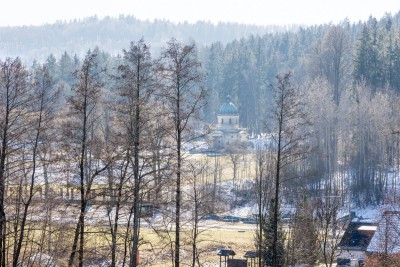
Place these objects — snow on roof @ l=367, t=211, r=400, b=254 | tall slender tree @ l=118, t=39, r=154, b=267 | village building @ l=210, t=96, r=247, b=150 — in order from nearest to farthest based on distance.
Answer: tall slender tree @ l=118, t=39, r=154, b=267 < snow on roof @ l=367, t=211, r=400, b=254 < village building @ l=210, t=96, r=247, b=150

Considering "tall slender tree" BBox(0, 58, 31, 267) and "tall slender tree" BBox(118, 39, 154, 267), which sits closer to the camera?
"tall slender tree" BBox(0, 58, 31, 267)

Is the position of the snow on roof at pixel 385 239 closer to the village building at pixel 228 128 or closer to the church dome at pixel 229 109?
the village building at pixel 228 128

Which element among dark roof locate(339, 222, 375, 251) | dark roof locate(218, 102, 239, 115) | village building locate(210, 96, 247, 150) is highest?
dark roof locate(218, 102, 239, 115)

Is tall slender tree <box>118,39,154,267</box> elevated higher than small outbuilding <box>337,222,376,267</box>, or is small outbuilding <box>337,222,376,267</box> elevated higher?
tall slender tree <box>118,39,154,267</box>

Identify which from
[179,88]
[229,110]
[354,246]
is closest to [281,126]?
[179,88]

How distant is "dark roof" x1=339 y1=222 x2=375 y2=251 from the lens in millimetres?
34438

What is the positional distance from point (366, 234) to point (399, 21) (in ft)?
388

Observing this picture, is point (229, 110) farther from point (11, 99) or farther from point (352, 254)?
point (11, 99)

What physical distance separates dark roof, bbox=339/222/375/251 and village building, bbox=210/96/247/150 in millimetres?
43635

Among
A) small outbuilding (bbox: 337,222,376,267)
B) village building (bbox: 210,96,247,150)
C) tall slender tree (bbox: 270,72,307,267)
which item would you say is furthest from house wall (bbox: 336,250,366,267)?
village building (bbox: 210,96,247,150)

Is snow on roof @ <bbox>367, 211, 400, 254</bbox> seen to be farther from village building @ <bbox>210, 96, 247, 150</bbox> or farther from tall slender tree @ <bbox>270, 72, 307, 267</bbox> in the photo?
village building @ <bbox>210, 96, 247, 150</bbox>

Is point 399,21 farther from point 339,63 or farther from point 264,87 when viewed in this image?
point 339,63

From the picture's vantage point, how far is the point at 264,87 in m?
92.9

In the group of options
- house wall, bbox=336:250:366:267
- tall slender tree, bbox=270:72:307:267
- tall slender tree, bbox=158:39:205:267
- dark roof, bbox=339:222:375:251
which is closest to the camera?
tall slender tree, bbox=158:39:205:267
